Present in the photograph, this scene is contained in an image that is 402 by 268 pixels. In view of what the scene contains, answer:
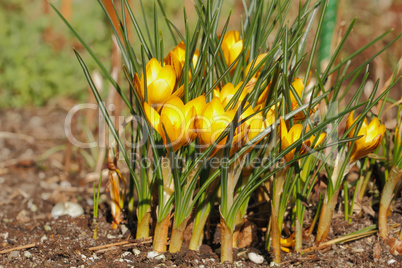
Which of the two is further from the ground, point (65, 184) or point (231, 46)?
point (231, 46)

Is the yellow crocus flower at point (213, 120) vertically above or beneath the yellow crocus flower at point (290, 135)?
above

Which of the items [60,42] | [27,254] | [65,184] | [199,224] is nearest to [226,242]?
[199,224]

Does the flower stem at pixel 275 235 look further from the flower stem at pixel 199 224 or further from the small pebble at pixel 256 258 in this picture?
the flower stem at pixel 199 224

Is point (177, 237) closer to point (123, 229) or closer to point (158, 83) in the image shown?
point (123, 229)

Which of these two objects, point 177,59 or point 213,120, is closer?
point 213,120

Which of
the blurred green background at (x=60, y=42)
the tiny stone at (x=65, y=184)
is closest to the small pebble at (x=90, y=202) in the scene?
the tiny stone at (x=65, y=184)

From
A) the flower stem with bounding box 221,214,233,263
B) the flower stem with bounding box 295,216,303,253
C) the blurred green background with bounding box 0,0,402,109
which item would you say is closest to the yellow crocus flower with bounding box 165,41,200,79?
the flower stem with bounding box 221,214,233,263

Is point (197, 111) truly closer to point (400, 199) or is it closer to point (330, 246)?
point (330, 246)
